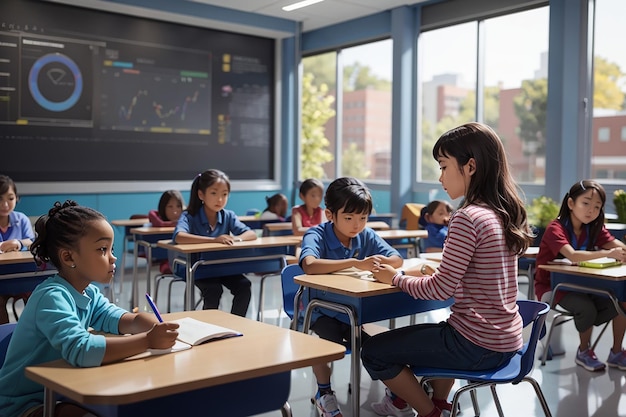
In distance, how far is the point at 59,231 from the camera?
5.91ft

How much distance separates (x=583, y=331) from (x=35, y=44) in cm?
627

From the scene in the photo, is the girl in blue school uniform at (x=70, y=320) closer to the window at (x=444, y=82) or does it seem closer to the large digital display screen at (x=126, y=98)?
the large digital display screen at (x=126, y=98)

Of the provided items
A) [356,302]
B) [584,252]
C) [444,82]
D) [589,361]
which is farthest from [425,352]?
[444,82]

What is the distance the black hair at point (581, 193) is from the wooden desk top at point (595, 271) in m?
0.39

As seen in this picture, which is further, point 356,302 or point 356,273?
point 356,273

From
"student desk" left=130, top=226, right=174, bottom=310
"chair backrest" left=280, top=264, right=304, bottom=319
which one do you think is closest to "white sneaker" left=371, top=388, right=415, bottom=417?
"chair backrest" left=280, top=264, right=304, bottom=319

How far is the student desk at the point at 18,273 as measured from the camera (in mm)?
3516

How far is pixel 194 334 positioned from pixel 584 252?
2.70 meters

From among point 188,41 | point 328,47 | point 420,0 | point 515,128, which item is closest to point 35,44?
point 188,41

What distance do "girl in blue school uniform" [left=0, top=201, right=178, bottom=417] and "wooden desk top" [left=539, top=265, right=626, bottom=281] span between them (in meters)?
2.39

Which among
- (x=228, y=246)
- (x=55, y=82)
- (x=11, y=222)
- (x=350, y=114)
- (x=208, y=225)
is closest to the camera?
(x=228, y=246)

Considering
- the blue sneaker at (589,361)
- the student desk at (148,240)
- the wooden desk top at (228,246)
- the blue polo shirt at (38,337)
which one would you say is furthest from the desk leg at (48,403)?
the student desk at (148,240)

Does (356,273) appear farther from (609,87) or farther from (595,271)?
(609,87)

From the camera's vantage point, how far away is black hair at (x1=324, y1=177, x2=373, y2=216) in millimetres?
3041
